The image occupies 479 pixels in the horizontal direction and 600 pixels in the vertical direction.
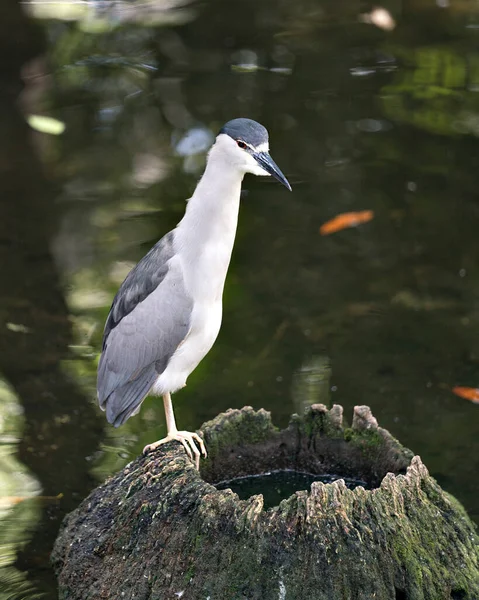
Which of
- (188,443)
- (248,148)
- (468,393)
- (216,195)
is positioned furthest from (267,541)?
(468,393)

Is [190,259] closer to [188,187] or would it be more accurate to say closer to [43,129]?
[188,187]

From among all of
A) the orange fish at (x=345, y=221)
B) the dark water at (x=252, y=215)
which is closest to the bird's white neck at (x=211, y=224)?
the dark water at (x=252, y=215)

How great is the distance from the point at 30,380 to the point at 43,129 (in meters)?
3.69

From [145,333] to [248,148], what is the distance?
957 millimetres

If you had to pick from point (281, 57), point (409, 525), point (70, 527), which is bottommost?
Answer: point (281, 57)

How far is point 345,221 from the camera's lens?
26.6 feet

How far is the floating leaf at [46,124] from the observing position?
951cm

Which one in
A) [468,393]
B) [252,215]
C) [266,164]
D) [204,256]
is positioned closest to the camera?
[266,164]

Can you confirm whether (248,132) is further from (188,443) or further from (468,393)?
(468,393)

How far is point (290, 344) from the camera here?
22.3 ft

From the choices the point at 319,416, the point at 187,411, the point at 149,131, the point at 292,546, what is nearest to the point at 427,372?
the point at 187,411

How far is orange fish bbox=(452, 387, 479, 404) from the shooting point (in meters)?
6.27

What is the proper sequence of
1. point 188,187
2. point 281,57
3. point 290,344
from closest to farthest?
point 290,344
point 188,187
point 281,57

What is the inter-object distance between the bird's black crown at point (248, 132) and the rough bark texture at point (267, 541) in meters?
1.31
